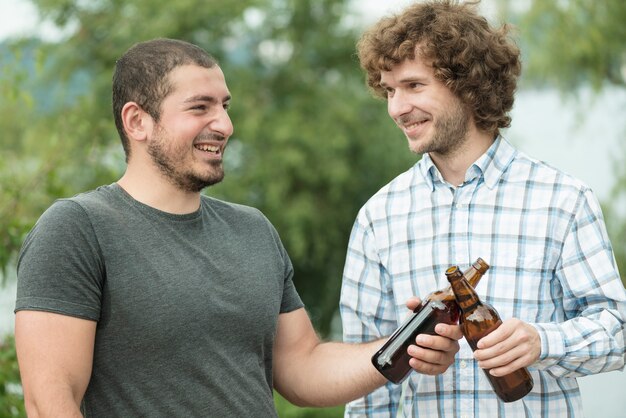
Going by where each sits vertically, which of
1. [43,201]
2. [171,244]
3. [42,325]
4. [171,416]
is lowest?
[171,416]

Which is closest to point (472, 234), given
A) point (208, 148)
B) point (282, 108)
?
point (208, 148)

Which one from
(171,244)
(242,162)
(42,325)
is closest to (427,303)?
(171,244)

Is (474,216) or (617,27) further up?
(617,27)

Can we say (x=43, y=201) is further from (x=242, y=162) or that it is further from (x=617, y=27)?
(x=242, y=162)

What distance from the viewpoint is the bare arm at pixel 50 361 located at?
177 centimetres

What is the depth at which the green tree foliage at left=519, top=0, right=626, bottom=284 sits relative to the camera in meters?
9.02

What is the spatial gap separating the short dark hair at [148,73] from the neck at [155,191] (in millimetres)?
90

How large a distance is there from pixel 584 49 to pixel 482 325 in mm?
7686

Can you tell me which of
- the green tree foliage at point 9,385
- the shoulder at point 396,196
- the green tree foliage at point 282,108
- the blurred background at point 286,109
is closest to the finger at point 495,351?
the shoulder at point 396,196

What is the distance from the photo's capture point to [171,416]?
1924 mm

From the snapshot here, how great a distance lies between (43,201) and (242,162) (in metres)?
10.8

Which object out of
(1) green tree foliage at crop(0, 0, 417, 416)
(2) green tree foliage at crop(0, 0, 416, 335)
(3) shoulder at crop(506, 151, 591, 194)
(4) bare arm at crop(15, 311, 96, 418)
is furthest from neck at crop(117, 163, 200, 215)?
(1) green tree foliage at crop(0, 0, 417, 416)

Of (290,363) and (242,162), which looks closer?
(290,363)

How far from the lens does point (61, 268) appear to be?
1.81 m
